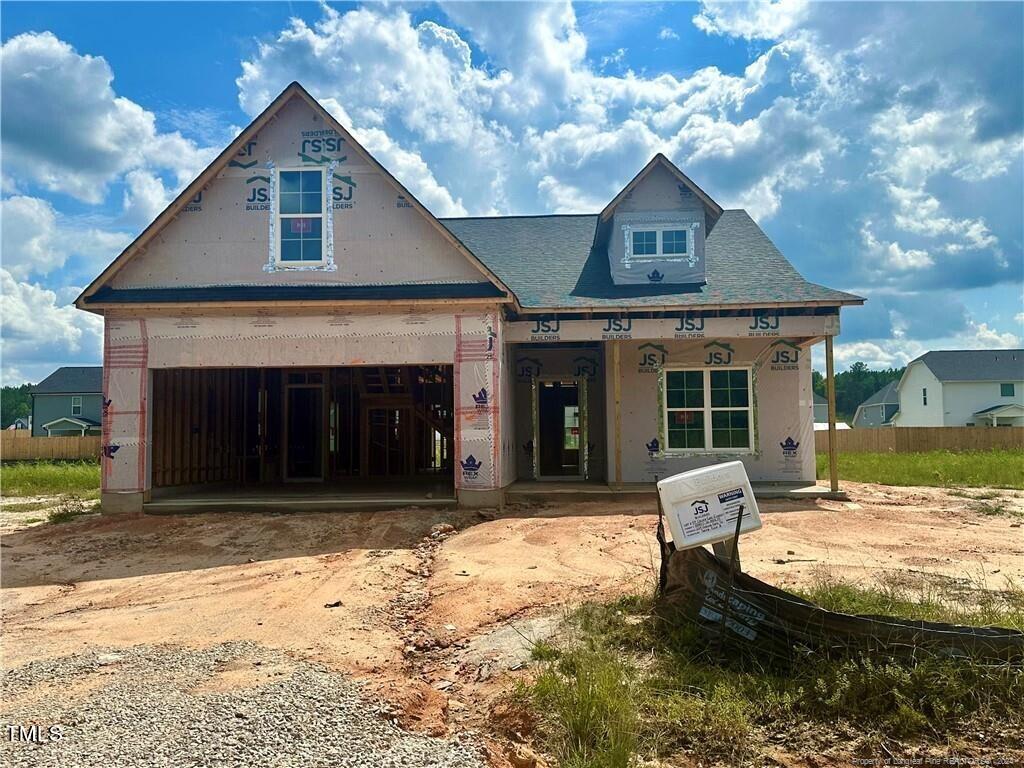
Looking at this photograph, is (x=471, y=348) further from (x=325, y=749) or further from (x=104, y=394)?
(x=325, y=749)

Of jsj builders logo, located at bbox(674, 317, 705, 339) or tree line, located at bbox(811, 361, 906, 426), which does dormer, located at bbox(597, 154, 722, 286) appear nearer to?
jsj builders logo, located at bbox(674, 317, 705, 339)

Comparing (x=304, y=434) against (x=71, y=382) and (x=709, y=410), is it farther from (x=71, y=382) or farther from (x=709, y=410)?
(x=71, y=382)

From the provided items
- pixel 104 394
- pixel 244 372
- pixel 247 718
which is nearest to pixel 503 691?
pixel 247 718

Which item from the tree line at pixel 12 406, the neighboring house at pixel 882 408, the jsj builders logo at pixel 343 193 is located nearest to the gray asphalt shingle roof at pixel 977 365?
the neighboring house at pixel 882 408

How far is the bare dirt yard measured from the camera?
4992 mm

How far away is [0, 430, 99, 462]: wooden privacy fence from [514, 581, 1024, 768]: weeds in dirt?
33195 mm

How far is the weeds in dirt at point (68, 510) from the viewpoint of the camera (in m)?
12.5

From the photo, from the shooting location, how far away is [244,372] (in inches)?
691

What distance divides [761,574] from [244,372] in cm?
1401

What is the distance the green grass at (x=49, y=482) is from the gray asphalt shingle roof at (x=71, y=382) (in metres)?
32.5

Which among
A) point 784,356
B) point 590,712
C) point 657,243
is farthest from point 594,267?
point 590,712

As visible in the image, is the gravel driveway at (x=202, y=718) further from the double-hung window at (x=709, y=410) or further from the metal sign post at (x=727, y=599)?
the double-hung window at (x=709, y=410)

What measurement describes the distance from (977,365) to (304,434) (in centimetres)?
4653

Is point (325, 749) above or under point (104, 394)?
under
